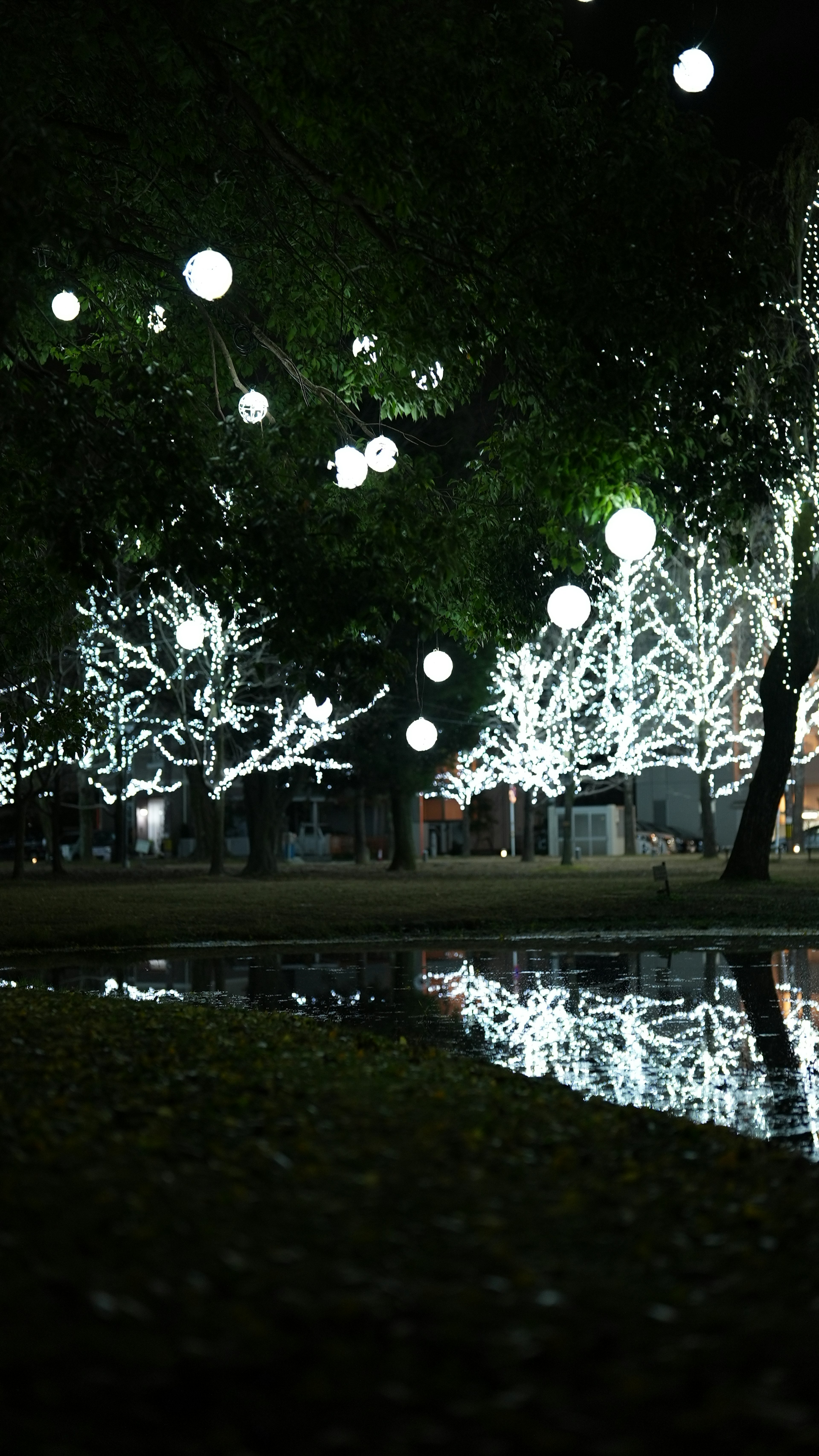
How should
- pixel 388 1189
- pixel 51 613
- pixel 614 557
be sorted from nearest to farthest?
pixel 388 1189
pixel 614 557
pixel 51 613

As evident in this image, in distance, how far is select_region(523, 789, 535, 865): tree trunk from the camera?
5344cm

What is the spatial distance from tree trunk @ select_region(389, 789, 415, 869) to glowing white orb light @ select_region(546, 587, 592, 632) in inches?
1303

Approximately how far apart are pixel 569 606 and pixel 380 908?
44.2 feet

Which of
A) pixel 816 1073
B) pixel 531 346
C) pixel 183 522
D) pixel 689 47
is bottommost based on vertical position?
pixel 816 1073

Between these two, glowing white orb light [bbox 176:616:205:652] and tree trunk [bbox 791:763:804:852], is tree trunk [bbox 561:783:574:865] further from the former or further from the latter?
glowing white orb light [bbox 176:616:205:652]

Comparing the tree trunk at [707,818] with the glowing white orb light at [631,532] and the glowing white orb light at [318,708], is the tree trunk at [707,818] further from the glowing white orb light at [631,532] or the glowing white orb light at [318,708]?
the glowing white orb light at [631,532]

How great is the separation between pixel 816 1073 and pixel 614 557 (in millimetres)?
6038

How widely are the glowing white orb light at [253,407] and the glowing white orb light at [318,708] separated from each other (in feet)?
7.76

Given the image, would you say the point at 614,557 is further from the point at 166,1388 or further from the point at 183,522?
the point at 166,1388

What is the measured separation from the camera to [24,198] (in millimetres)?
8656

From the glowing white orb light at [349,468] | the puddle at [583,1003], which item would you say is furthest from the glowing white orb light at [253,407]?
the puddle at [583,1003]

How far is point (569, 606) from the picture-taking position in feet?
46.6

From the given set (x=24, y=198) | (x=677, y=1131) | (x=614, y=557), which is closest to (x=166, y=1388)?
(x=677, y=1131)

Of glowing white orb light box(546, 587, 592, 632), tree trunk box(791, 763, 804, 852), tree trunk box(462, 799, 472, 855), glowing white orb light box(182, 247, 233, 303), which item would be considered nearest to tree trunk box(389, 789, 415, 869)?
tree trunk box(462, 799, 472, 855)
